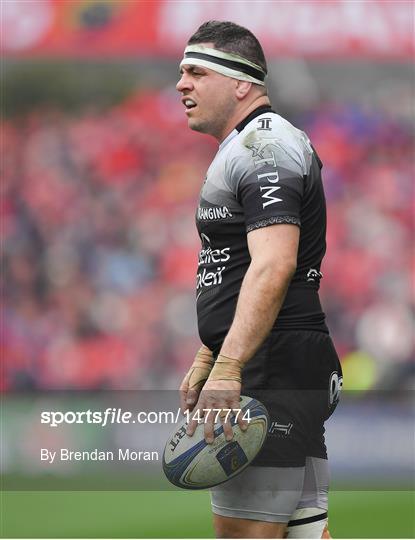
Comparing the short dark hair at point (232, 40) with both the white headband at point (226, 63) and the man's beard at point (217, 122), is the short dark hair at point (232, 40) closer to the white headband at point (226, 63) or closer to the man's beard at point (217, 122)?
the white headband at point (226, 63)

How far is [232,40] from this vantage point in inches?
128

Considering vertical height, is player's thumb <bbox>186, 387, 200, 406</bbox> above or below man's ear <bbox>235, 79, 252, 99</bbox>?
below

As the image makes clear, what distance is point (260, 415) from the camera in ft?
9.54

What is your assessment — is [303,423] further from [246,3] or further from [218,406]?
[246,3]

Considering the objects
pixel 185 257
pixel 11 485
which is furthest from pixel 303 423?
pixel 185 257

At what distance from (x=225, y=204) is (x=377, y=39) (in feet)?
22.6

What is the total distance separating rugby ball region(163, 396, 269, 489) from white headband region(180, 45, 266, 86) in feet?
3.37

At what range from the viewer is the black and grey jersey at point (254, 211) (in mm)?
2914

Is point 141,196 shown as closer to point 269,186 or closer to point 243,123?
point 243,123

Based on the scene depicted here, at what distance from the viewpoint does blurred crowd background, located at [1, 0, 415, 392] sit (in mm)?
9180

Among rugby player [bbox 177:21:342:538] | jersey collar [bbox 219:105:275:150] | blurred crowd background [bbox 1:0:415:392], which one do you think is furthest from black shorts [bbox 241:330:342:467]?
blurred crowd background [bbox 1:0:415:392]

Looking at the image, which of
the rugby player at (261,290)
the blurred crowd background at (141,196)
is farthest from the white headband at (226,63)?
the blurred crowd background at (141,196)

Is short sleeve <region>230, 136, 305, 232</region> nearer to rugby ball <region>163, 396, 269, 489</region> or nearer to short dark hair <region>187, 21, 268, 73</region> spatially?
short dark hair <region>187, 21, 268, 73</region>

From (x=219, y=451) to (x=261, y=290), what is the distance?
1.56 ft
